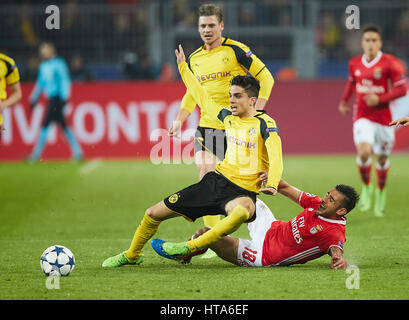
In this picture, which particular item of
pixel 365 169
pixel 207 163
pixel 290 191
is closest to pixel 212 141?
pixel 207 163

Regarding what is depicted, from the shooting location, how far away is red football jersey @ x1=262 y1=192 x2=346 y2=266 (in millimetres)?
6109

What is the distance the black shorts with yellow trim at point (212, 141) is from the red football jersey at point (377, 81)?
11.3 ft

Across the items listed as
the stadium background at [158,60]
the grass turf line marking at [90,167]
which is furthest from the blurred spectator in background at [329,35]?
the grass turf line marking at [90,167]

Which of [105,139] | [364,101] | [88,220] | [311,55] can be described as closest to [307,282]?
[88,220]

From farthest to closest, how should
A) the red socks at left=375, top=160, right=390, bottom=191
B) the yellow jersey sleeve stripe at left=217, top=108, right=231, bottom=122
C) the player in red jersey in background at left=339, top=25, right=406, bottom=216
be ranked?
the red socks at left=375, top=160, right=390, bottom=191
the player in red jersey in background at left=339, top=25, right=406, bottom=216
the yellow jersey sleeve stripe at left=217, top=108, right=231, bottom=122

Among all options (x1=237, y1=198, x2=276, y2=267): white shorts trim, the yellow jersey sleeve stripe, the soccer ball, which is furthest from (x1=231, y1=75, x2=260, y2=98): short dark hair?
the soccer ball

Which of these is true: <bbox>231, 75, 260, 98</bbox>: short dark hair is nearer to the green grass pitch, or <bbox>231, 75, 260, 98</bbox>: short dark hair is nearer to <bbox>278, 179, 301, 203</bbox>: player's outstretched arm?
<bbox>278, 179, 301, 203</bbox>: player's outstretched arm

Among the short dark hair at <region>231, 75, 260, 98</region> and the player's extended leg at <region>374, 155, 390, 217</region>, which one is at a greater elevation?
the short dark hair at <region>231, 75, 260, 98</region>

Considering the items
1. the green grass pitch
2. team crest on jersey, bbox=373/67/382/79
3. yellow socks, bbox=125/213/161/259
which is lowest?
the green grass pitch

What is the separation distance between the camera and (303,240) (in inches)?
241

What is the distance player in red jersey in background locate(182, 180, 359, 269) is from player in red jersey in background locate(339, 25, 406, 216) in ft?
12.7

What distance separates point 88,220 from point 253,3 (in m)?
10.5

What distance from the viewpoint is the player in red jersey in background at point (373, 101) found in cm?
1001

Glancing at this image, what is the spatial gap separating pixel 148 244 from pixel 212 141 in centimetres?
123
